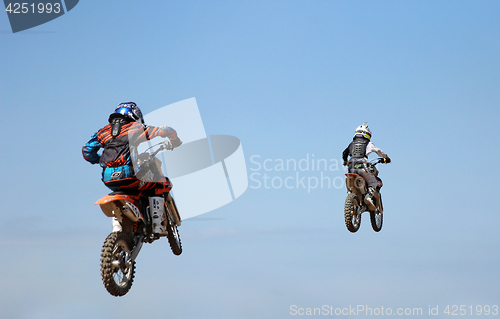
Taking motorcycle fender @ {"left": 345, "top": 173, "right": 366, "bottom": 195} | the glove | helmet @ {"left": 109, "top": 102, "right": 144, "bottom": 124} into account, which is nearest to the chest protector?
motorcycle fender @ {"left": 345, "top": 173, "right": 366, "bottom": 195}

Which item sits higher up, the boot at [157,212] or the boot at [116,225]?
the boot at [157,212]

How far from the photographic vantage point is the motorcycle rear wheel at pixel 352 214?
15.0 m

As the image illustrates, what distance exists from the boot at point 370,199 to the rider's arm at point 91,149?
28.9 feet

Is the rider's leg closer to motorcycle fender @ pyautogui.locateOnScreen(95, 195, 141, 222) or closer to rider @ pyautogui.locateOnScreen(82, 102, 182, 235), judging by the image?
rider @ pyautogui.locateOnScreen(82, 102, 182, 235)

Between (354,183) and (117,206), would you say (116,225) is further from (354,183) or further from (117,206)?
(354,183)

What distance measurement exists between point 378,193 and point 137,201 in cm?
928

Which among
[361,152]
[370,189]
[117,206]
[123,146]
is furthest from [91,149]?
[370,189]

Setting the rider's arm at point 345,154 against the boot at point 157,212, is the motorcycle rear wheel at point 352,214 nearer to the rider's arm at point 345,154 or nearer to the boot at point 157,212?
the rider's arm at point 345,154

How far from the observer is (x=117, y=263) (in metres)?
8.60

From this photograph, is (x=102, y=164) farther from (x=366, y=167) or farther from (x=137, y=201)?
(x=366, y=167)

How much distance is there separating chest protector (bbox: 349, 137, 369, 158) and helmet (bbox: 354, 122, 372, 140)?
0.10 meters

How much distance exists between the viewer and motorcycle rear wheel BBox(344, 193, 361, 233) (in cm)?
1502

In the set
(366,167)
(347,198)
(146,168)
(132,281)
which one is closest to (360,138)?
(366,167)

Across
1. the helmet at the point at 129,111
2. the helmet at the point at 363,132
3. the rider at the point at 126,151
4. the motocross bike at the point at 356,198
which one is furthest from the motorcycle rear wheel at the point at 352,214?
the helmet at the point at 129,111
